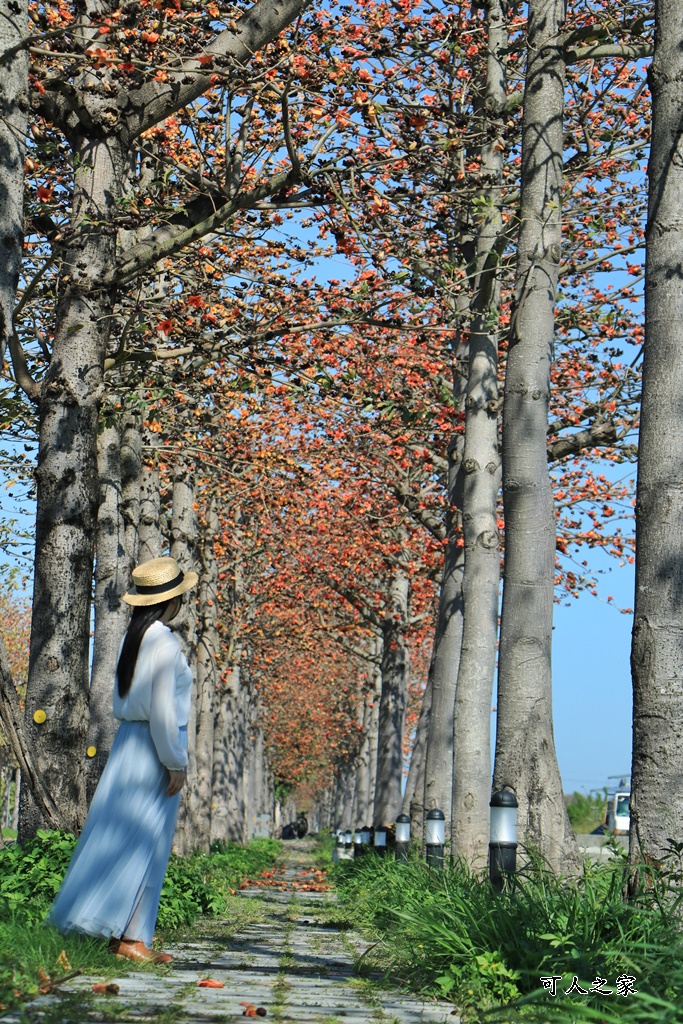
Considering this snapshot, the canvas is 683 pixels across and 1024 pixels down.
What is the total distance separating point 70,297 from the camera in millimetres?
9828

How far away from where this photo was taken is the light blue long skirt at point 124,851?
20.6ft

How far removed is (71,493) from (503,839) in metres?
4.56

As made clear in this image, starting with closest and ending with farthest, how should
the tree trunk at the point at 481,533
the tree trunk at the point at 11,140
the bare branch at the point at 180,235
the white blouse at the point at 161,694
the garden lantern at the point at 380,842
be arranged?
1. the white blouse at the point at 161,694
2. the tree trunk at the point at 11,140
3. the bare branch at the point at 180,235
4. the tree trunk at the point at 481,533
5. the garden lantern at the point at 380,842

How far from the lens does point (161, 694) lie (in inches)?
255

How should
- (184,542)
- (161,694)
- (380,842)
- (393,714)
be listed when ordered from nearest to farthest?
(161,694), (184,542), (380,842), (393,714)

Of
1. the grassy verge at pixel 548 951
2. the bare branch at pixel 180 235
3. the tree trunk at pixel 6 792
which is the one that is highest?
the bare branch at pixel 180 235

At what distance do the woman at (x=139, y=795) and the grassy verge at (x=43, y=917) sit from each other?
187mm

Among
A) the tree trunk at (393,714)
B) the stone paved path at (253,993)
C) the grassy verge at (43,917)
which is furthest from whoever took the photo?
the tree trunk at (393,714)

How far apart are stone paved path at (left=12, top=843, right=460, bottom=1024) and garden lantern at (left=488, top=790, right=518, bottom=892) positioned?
89 centimetres

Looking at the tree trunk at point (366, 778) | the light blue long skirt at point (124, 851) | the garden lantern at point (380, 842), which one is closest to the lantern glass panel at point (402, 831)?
the garden lantern at point (380, 842)

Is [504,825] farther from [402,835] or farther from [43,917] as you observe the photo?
[402,835]

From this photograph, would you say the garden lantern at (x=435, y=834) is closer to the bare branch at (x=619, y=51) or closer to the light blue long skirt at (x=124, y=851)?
the light blue long skirt at (x=124, y=851)

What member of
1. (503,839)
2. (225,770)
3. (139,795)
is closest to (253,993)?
(139,795)

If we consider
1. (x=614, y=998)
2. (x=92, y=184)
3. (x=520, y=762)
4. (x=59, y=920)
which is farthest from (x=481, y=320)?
(x=614, y=998)
